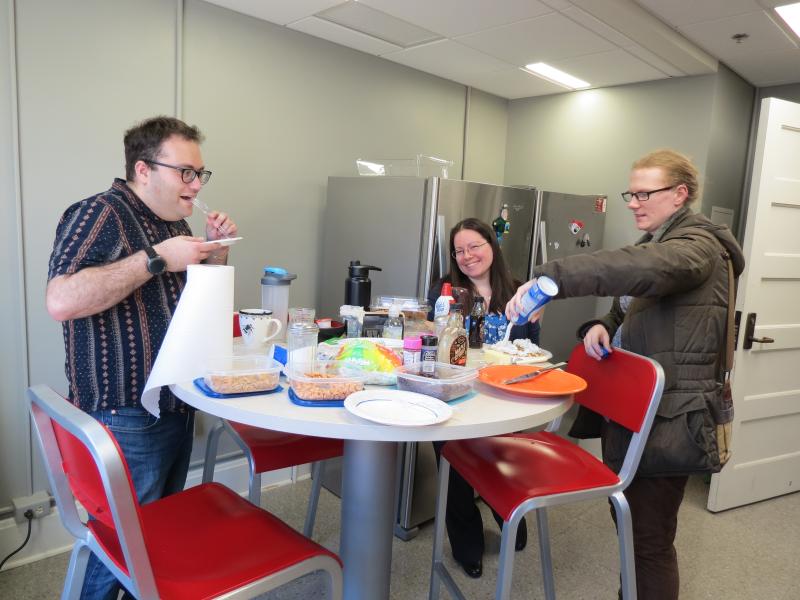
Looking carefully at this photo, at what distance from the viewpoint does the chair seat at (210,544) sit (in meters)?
1.03

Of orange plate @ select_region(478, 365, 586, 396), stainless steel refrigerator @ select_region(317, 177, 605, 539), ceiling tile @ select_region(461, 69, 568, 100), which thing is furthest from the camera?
ceiling tile @ select_region(461, 69, 568, 100)

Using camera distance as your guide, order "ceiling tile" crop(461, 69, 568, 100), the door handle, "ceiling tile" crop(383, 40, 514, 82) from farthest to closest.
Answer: "ceiling tile" crop(461, 69, 568, 100) < "ceiling tile" crop(383, 40, 514, 82) < the door handle

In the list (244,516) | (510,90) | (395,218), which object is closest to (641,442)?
(244,516)

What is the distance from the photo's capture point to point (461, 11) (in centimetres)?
245

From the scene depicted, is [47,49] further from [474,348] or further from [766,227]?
[766,227]

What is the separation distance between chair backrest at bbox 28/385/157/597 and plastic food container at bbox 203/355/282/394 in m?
0.28

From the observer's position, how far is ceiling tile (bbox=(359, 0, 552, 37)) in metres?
2.36

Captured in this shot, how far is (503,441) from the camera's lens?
1.66m

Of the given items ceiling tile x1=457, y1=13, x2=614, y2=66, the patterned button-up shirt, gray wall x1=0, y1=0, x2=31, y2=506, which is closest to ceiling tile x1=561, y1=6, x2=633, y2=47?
ceiling tile x1=457, y1=13, x2=614, y2=66

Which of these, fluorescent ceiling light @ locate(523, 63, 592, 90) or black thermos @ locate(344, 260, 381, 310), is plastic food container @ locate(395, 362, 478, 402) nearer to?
black thermos @ locate(344, 260, 381, 310)

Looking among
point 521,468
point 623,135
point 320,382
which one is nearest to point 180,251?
point 320,382

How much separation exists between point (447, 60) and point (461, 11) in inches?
27.4

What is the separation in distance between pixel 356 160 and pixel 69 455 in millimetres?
2402

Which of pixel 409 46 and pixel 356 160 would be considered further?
pixel 356 160
